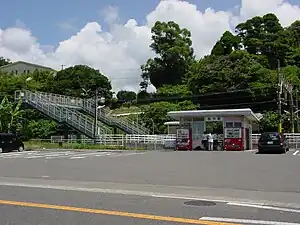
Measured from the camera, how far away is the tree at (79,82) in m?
70.4

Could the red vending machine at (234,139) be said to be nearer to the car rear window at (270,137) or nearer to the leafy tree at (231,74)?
the car rear window at (270,137)

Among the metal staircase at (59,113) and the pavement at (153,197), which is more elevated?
the metal staircase at (59,113)

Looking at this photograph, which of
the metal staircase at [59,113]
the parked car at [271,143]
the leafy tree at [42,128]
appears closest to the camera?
the parked car at [271,143]

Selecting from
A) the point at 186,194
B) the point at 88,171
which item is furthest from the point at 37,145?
the point at 186,194

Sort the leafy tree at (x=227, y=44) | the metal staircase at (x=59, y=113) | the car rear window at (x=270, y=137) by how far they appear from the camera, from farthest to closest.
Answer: the leafy tree at (x=227, y=44) < the metal staircase at (x=59, y=113) < the car rear window at (x=270, y=137)

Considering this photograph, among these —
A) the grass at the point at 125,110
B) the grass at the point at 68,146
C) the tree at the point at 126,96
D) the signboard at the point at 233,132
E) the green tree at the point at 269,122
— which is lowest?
the grass at the point at 68,146

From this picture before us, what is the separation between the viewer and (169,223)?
725cm

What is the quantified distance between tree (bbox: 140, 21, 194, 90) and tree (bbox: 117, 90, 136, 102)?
33.0 ft

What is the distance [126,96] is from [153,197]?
8219cm

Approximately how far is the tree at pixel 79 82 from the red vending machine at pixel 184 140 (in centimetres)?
3535

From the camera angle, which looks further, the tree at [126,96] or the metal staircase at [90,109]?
the tree at [126,96]

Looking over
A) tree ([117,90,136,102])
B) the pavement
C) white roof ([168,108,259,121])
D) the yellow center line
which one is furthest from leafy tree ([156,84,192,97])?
the yellow center line

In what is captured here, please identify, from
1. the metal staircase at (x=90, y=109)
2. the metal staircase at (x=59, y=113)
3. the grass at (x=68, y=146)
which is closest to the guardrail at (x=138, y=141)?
the grass at (x=68, y=146)

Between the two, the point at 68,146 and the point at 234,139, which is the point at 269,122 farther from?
the point at 68,146
